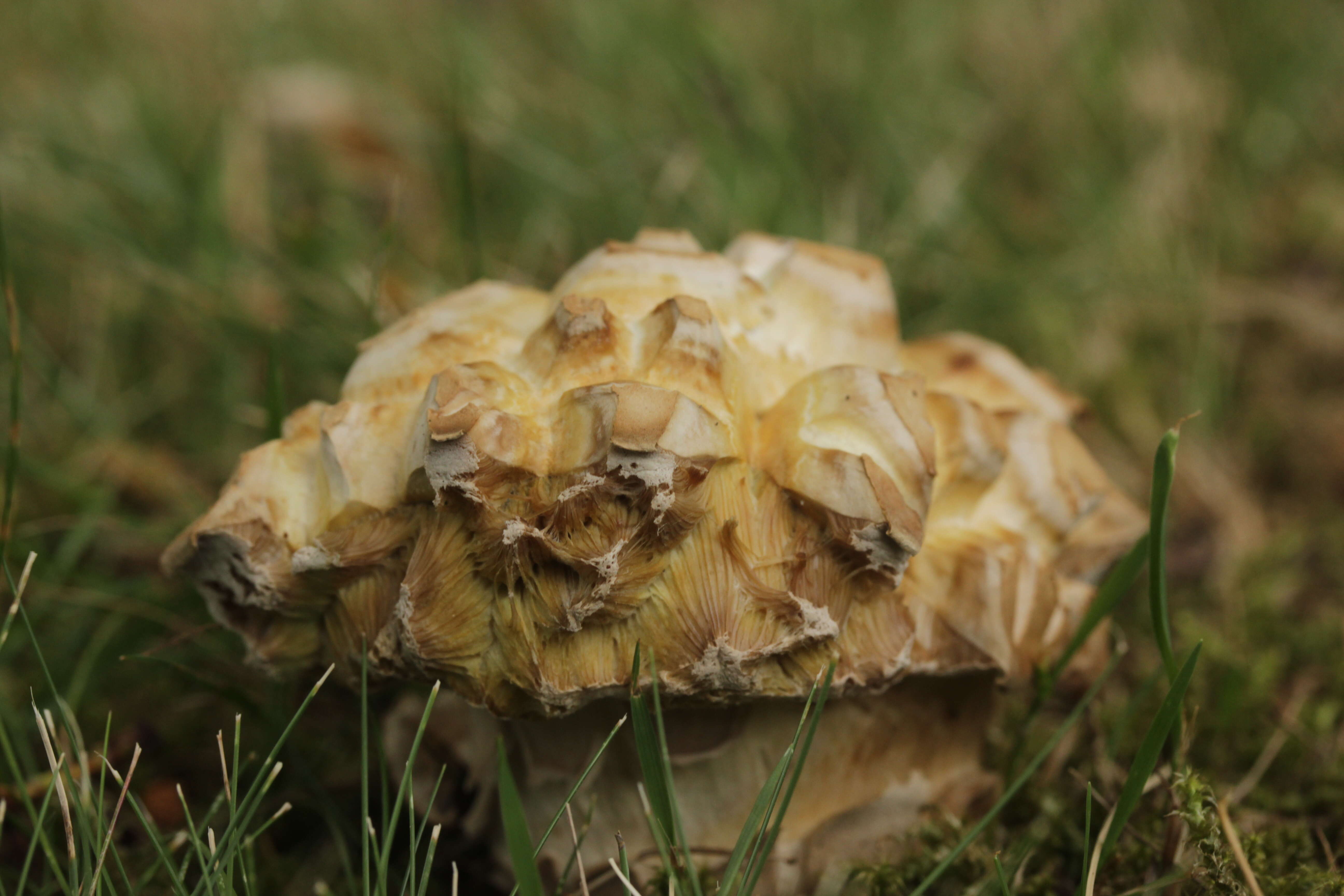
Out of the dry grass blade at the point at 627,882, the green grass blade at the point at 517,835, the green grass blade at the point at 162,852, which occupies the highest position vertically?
the green grass blade at the point at 517,835

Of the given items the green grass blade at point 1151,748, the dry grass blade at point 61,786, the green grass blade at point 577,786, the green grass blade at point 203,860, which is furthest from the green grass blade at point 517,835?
the green grass blade at point 1151,748

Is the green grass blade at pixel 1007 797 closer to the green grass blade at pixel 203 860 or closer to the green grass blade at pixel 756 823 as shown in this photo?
the green grass blade at pixel 756 823

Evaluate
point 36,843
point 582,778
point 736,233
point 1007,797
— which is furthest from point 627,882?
point 736,233

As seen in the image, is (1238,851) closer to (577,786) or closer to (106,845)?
(577,786)

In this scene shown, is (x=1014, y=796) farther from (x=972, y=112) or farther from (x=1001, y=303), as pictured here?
(x=972, y=112)

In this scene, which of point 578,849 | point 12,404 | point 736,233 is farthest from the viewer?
point 736,233
